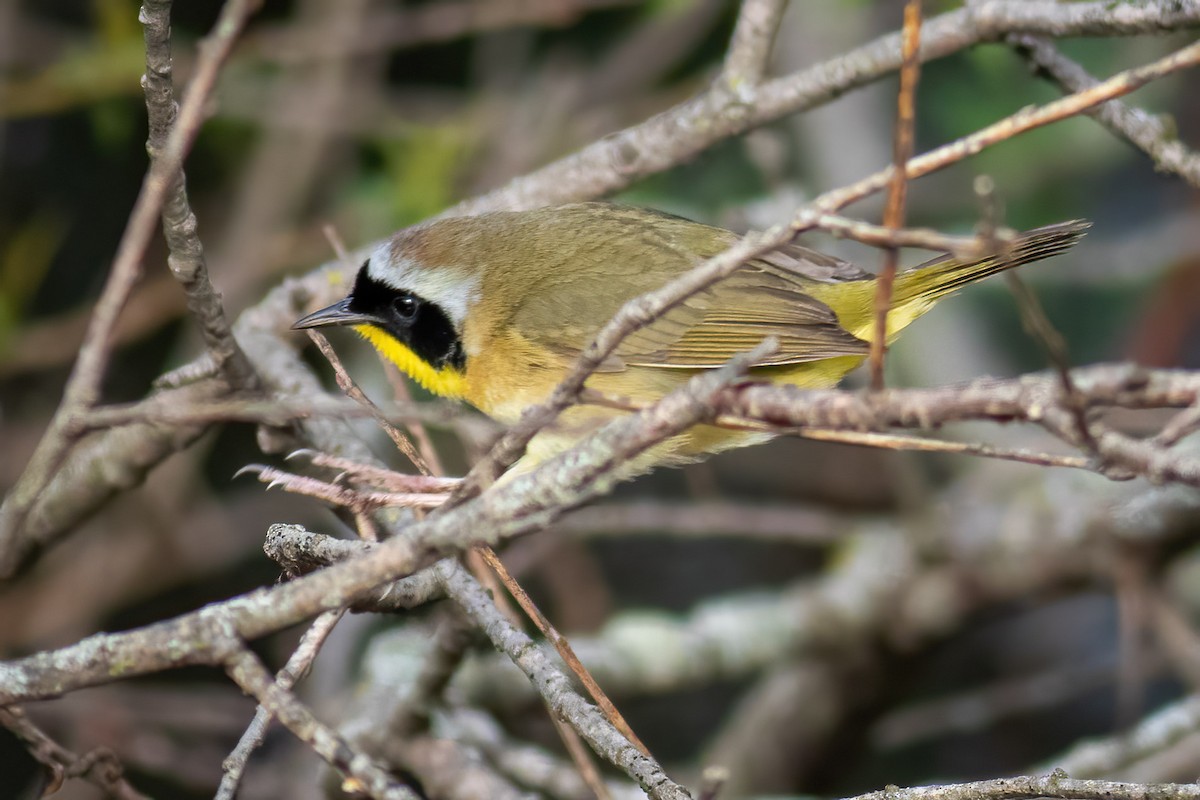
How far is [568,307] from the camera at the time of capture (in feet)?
9.38

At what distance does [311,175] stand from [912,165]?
376cm

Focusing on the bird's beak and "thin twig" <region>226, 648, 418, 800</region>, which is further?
the bird's beak

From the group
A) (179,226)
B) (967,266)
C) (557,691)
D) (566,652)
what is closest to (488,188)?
(967,266)

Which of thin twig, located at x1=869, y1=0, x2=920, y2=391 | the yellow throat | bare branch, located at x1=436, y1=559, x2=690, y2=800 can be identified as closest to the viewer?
thin twig, located at x1=869, y1=0, x2=920, y2=391

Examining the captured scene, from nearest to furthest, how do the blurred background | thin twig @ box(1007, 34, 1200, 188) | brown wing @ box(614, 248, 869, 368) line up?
1. thin twig @ box(1007, 34, 1200, 188)
2. brown wing @ box(614, 248, 869, 368)
3. the blurred background

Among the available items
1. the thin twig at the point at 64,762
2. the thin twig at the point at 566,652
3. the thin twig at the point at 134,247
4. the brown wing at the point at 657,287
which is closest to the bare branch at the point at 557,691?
the thin twig at the point at 566,652

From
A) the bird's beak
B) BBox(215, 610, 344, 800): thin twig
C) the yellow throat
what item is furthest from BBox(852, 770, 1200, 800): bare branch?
the yellow throat

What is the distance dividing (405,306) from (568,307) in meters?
0.40

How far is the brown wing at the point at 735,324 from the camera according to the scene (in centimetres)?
279

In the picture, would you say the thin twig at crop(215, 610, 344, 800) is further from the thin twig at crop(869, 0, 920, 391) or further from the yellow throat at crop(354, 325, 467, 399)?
the yellow throat at crop(354, 325, 467, 399)

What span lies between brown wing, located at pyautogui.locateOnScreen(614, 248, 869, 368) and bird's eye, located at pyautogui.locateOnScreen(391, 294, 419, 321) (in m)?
0.51

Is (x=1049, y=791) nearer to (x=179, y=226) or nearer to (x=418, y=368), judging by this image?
(x=179, y=226)

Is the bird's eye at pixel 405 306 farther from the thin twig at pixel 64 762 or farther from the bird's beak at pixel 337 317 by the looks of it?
the thin twig at pixel 64 762

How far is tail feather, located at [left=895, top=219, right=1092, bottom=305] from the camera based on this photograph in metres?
2.51
